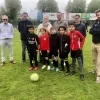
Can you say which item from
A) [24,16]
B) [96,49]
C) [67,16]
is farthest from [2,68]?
[67,16]

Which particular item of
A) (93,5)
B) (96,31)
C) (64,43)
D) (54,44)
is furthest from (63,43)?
(93,5)

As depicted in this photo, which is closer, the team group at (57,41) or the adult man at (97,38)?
the adult man at (97,38)

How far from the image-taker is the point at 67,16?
39688 millimetres

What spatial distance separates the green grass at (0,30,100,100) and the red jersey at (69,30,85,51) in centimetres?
106

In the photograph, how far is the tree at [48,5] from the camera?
224ft

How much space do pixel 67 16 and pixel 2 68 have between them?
3109 cm

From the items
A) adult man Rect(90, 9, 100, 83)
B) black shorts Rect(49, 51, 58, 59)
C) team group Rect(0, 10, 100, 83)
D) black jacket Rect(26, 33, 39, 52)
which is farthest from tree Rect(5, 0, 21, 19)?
adult man Rect(90, 9, 100, 83)

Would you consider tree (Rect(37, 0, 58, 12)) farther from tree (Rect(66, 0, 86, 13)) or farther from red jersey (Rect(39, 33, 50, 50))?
red jersey (Rect(39, 33, 50, 50))

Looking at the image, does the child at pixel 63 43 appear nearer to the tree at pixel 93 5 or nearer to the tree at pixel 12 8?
the tree at pixel 12 8

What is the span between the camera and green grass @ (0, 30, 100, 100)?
6.61m

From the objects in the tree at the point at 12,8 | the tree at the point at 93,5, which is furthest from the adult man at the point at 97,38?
the tree at the point at 93,5

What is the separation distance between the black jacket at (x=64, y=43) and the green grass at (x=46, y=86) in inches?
35.7

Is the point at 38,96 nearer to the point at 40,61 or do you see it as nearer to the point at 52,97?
the point at 52,97

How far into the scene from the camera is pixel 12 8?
207ft
